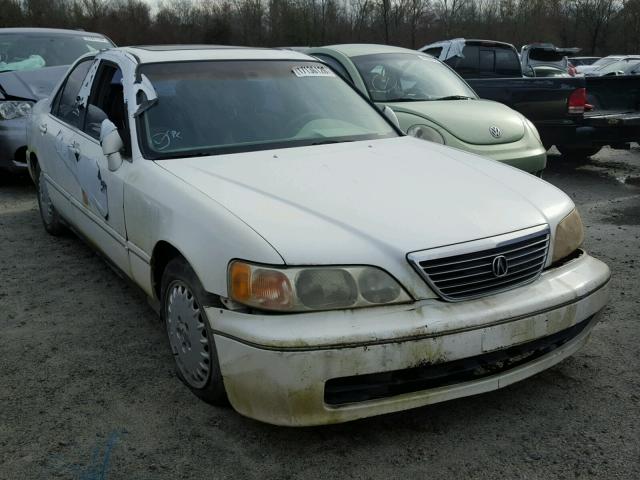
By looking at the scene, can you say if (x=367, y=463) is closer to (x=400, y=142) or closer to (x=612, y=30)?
(x=400, y=142)

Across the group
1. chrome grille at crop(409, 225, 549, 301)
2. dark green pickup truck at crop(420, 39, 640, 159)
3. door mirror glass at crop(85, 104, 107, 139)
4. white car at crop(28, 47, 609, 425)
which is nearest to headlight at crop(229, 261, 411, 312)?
white car at crop(28, 47, 609, 425)

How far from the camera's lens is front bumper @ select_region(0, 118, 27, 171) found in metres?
6.78

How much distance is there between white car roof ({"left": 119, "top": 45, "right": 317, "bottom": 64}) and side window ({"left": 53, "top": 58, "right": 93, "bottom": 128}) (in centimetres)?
55

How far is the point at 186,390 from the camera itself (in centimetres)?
291

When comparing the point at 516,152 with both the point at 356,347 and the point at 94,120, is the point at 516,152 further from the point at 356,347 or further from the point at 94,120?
the point at 356,347

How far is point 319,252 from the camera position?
2.37 m

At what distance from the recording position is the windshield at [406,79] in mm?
6594

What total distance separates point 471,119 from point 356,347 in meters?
4.21

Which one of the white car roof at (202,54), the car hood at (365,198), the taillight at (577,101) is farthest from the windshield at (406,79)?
the car hood at (365,198)

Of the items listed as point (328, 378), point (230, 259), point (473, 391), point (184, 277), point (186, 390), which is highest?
point (230, 259)

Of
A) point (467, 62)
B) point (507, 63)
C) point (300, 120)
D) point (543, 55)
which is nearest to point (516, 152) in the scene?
point (300, 120)

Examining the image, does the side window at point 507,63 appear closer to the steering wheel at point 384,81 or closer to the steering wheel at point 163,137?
the steering wheel at point 384,81

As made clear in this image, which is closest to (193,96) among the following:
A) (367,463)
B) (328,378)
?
(328,378)

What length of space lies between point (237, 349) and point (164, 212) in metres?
0.80
